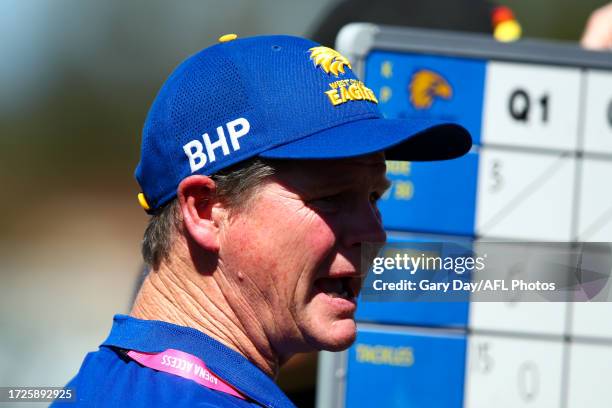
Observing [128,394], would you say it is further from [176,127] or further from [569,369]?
[569,369]

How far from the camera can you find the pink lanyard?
1.68 metres

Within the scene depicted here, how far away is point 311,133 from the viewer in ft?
5.70

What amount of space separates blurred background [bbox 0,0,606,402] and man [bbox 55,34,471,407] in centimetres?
737

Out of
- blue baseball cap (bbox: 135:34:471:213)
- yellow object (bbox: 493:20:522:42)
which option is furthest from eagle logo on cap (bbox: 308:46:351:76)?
yellow object (bbox: 493:20:522:42)

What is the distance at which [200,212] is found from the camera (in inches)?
71.1

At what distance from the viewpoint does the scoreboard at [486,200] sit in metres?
2.74

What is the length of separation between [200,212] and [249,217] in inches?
3.9

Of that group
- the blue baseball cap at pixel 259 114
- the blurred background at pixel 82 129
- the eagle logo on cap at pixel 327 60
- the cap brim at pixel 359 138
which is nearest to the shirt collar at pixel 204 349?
the blue baseball cap at pixel 259 114

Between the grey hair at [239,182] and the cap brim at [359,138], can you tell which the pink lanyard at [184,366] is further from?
the cap brim at [359,138]

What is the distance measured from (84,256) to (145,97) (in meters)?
2.71

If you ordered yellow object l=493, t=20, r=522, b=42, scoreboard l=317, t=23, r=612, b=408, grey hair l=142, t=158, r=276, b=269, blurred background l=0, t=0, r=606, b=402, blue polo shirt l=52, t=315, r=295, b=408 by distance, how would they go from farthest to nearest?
1. blurred background l=0, t=0, r=606, b=402
2. yellow object l=493, t=20, r=522, b=42
3. scoreboard l=317, t=23, r=612, b=408
4. grey hair l=142, t=158, r=276, b=269
5. blue polo shirt l=52, t=315, r=295, b=408

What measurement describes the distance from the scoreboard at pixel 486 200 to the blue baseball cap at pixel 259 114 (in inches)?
36.6

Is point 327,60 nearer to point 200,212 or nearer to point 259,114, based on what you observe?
point 259,114

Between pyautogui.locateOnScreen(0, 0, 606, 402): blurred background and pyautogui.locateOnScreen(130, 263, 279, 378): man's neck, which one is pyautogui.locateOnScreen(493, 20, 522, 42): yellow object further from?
pyautogui.locateOnScreen(0, 0, 606, 402): blurred background
